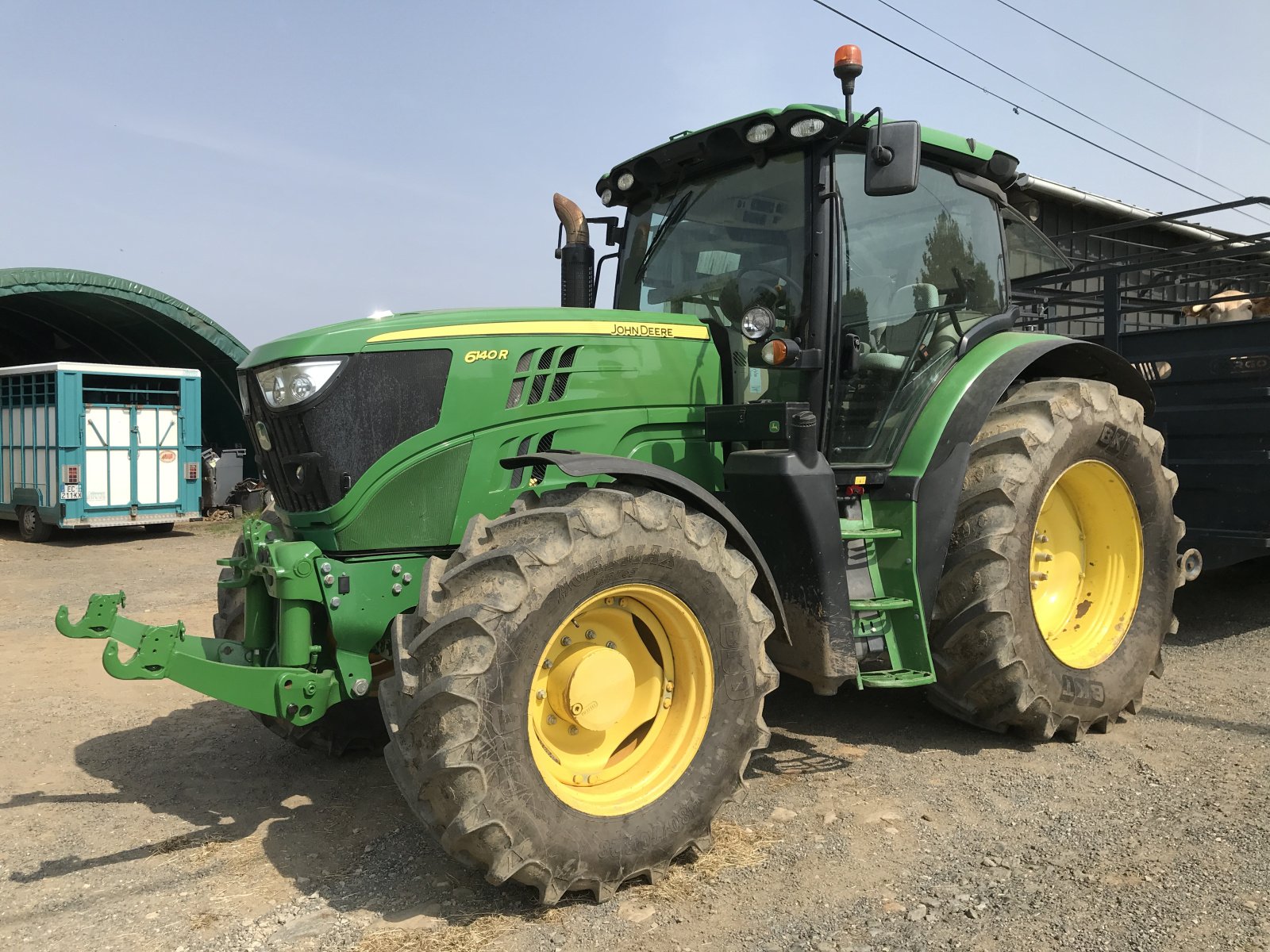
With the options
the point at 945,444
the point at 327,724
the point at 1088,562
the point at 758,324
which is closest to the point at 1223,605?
the point at 1088,562

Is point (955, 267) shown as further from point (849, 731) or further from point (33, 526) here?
point (33, 526)

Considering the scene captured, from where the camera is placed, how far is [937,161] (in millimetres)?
4441

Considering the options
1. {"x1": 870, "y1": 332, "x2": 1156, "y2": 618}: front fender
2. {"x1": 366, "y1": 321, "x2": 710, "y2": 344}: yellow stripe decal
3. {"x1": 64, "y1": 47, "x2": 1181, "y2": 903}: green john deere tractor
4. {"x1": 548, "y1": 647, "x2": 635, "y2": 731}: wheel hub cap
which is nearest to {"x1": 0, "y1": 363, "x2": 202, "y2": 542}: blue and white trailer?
{"x1": 64, "y1": 47, "x2": 1181, "y2": 903}: green john deere tractor

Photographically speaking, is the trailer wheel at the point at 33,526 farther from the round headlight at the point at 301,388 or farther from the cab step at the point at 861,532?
the cab step at the point at 861,532

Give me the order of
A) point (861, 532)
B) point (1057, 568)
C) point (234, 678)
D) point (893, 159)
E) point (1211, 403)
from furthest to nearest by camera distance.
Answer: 1. point (1211, 403)
2. point (1057, 568)
3. point (861, 532)
4. point (893, 159)
5. point (234, 678)

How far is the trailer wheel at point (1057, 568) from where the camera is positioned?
4039 mm

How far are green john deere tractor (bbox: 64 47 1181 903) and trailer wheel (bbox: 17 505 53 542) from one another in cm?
1111

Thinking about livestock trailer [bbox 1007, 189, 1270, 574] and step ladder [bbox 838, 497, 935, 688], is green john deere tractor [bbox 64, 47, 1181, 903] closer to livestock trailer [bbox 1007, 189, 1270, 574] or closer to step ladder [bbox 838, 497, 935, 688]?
step ladder [bbox 838, 497, 935, 688]

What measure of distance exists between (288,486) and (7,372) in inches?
512

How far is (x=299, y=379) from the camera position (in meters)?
3.24

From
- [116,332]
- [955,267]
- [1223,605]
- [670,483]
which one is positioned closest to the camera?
[670,483]

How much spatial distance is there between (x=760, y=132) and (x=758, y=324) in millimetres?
768

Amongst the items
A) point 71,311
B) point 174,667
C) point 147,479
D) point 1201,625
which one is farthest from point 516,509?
point 71,311

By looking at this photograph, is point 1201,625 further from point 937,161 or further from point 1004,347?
point 937,161
